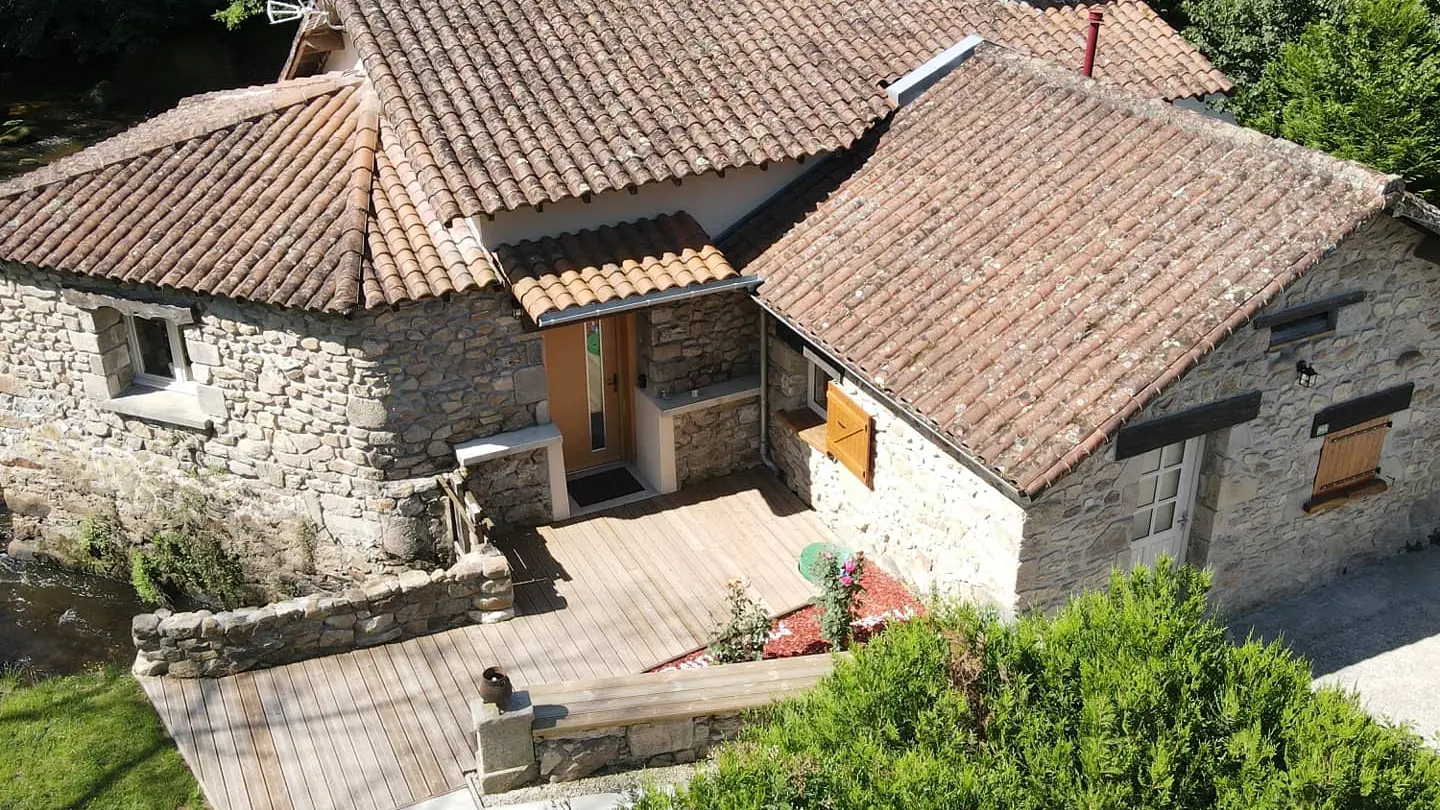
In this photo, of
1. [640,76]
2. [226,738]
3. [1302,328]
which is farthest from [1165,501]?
[226,738]

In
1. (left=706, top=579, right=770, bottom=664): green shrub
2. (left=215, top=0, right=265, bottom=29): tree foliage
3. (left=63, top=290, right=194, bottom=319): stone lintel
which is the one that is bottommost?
(left=706, top=579, right=770, bottom=664): green shrub

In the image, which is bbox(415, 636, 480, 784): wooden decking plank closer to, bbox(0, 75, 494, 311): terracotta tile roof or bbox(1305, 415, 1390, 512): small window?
bbox(0, 75, 494, 311): terracotta tile roof

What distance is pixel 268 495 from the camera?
12594mm

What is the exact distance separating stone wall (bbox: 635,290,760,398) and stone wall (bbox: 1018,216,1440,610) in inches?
171

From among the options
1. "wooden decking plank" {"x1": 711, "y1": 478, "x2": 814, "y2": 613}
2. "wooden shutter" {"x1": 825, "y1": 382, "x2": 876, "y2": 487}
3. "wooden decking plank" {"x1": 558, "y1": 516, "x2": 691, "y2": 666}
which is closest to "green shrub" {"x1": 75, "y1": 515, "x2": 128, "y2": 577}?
"wooden decking plank" {"x1": 558, "y1": 516, "x2": 691, "y2": 666}

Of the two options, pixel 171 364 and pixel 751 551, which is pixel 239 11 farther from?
pixel 751 551

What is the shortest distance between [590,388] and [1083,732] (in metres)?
7.47

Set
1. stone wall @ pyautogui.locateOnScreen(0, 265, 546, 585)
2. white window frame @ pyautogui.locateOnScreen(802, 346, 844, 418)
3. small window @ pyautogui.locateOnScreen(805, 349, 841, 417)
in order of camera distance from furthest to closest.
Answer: small window @ pyautogui.locateOnScreen(805, 349, 841, 417) < white window frame @ pyautogui.locateOnScreen(802, 346, 844, 418) < stone wall @ pyautogui.locateOnScreen(0, 265, 546, 585)

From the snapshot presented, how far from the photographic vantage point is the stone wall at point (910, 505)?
9.94 meters

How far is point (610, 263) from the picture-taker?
461 inches

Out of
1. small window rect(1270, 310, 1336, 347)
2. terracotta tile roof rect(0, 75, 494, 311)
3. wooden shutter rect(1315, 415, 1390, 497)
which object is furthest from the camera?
terracotta tile roof rect(0, 75, 494, 311)

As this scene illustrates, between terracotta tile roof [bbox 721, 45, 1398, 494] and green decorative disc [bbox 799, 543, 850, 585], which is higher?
terracotta tile roof [bbox 721, 45, 1398, 494]

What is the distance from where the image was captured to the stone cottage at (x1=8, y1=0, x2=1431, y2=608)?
991 cm

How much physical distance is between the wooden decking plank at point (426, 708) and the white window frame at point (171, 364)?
4.09 m
